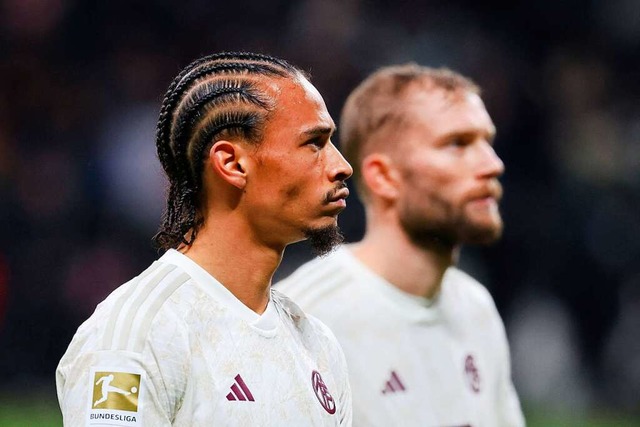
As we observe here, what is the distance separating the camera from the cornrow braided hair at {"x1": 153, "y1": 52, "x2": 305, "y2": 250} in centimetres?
302

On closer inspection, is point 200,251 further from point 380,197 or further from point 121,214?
point 121,214

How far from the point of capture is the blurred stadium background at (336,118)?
10211mm

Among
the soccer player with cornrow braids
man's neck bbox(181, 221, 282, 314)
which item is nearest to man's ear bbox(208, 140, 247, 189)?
the soccer player with cornrow braids

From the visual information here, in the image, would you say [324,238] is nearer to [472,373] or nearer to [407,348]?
[407,348]

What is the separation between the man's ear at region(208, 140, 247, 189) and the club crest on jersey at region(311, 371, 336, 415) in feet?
1.78

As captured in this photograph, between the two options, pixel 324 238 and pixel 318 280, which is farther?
pixel 318 280

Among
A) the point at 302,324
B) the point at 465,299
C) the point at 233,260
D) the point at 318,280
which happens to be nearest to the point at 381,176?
the point at 318,280

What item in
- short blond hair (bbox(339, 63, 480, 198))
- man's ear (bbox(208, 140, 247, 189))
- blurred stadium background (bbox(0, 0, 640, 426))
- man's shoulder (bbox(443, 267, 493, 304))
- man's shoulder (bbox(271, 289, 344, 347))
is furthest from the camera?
blurred stadium background (bbox(0, 0, 640, 426))

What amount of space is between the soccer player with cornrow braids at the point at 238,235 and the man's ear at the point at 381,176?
5.86 feet

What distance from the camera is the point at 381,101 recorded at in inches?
199

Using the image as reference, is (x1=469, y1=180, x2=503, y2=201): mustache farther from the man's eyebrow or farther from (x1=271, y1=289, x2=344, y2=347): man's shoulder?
the man's eyebrow

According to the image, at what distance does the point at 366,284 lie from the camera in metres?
4.84

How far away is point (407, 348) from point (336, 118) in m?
6.13

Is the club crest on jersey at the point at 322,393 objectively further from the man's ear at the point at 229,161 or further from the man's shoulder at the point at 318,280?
the man's shoulder at the point at 318,280
